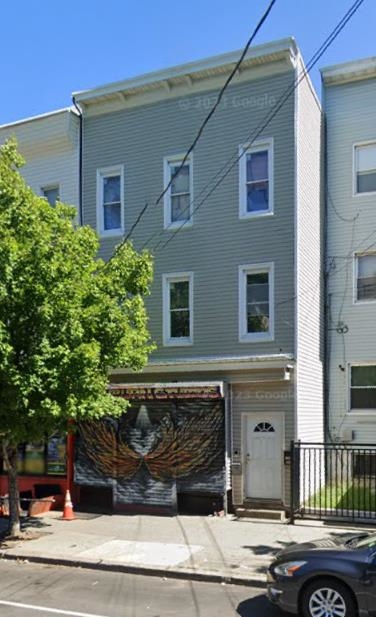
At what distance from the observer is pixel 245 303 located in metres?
16.2

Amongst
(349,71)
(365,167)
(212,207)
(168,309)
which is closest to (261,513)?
(168,309)

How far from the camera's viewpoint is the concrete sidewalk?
32.5ft

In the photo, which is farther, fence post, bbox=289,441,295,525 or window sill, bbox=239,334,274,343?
window sill, bbox=239,334,274,343

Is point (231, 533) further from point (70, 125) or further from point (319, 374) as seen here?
point (70, 125)

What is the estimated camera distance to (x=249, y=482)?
15.4 m

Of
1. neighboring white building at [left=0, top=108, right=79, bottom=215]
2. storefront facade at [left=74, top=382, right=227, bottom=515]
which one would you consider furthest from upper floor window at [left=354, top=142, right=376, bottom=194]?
neighboring white building at [left=0, top=108, right=79, bottom=215]

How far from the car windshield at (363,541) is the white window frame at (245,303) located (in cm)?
817

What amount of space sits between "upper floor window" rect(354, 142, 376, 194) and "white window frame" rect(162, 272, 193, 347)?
5.65m

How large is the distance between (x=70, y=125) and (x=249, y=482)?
10821 mm

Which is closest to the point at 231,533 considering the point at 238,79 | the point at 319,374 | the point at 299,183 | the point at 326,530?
the point at 326,530

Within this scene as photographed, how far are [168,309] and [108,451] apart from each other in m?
3.95

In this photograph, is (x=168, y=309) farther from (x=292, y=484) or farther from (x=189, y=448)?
(x=292, y=484)

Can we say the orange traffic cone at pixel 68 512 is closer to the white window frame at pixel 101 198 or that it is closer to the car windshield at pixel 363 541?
the white window frame at pixel 101 198

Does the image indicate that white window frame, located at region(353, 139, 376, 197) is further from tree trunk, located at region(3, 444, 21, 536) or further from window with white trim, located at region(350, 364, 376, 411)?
tree trunk, located at region(3, 444, 21, 536)
